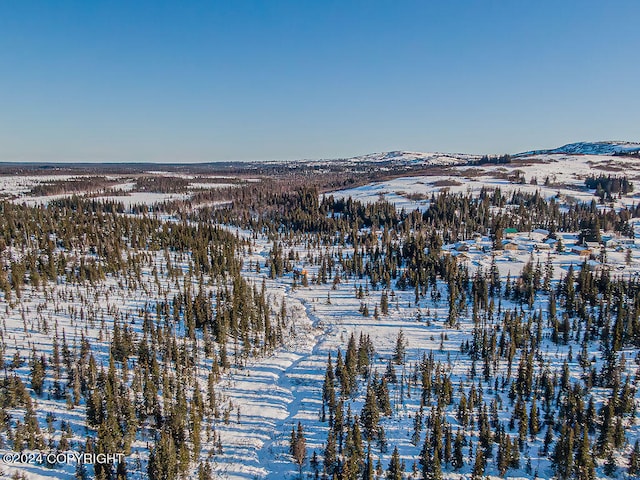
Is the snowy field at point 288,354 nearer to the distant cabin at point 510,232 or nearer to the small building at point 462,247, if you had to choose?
the small building at point 462,247

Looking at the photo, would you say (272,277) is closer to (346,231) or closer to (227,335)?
(227,335)

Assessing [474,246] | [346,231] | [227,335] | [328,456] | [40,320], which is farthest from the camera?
[346,231]

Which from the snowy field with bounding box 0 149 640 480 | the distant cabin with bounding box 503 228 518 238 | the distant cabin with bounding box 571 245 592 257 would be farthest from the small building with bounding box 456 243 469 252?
the distant cabin with bounding box 571 245 592 257

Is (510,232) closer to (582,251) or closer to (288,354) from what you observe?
(582,251)

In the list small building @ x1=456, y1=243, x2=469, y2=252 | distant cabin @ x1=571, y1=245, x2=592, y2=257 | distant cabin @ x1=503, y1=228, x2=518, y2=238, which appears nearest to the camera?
distant cabin @ x1=571, y1=245, x2=592, y2=257

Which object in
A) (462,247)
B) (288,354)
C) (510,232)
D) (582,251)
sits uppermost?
(510,232)

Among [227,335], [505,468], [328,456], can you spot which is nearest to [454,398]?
[505,468]

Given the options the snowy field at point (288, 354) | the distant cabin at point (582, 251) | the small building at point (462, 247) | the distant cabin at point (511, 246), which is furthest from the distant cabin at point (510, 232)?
the snowy field at point (288, 354)

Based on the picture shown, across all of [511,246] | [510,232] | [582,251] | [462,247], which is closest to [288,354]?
[462,247]

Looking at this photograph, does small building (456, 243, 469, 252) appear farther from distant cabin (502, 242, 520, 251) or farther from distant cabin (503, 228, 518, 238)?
distant cabin (503, 228, 518, 238)

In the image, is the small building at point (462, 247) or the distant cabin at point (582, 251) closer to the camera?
the distant cabin at point (582, 251)

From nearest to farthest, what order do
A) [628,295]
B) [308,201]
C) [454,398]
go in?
1. [454,398]
2. [628,295]
3. [308,201]
